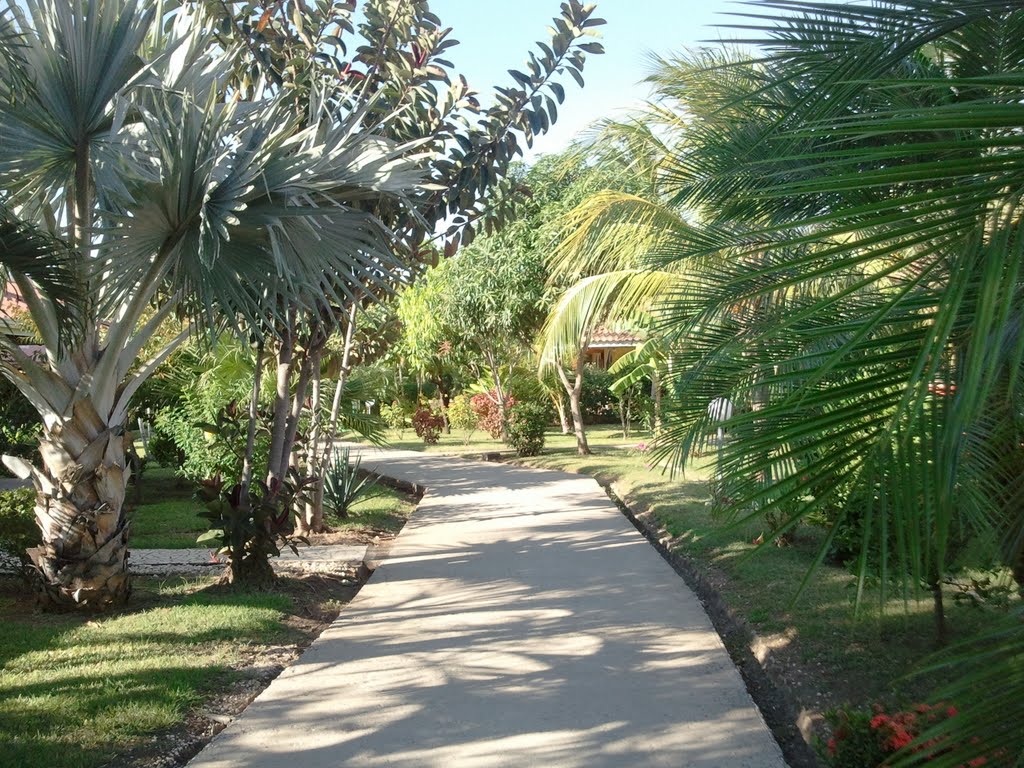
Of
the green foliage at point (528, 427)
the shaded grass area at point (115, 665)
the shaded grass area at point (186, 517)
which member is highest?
the green foliage at point (528, 427)

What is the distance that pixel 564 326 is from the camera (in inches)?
525

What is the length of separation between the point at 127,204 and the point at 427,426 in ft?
80.4

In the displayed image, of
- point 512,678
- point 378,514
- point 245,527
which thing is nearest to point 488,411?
point 378,514

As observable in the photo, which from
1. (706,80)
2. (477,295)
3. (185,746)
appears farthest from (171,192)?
(477,295)

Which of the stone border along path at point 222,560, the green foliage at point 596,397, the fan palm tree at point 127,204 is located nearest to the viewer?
the fan palm tree at point 127,204

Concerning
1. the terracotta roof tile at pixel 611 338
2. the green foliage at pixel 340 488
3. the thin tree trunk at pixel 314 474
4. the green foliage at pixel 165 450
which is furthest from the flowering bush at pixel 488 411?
the thin tree trunk at pixel 314 474

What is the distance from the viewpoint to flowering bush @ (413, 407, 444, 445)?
30.4 meters

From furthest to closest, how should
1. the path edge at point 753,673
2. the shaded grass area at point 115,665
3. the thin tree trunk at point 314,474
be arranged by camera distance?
1. the thin tree trunk at point 314,474
2. the path edge at point 753,673
3. the shaded grass area at point 115,665

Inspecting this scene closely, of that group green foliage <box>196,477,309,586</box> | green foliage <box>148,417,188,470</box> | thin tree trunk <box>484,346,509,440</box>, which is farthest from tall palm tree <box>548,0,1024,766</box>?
thin tree trunk <box>484,346,509,440</box>

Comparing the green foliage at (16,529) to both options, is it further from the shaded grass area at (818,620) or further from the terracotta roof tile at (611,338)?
the terracotta roof tile at (611,338)

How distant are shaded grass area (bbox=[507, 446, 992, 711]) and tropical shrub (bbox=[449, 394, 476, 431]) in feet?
62.7

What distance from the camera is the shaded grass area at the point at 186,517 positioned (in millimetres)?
12406

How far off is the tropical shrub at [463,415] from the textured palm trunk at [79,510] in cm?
2246

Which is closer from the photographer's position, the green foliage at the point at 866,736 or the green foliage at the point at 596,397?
the green foliage at the point at 866,736
